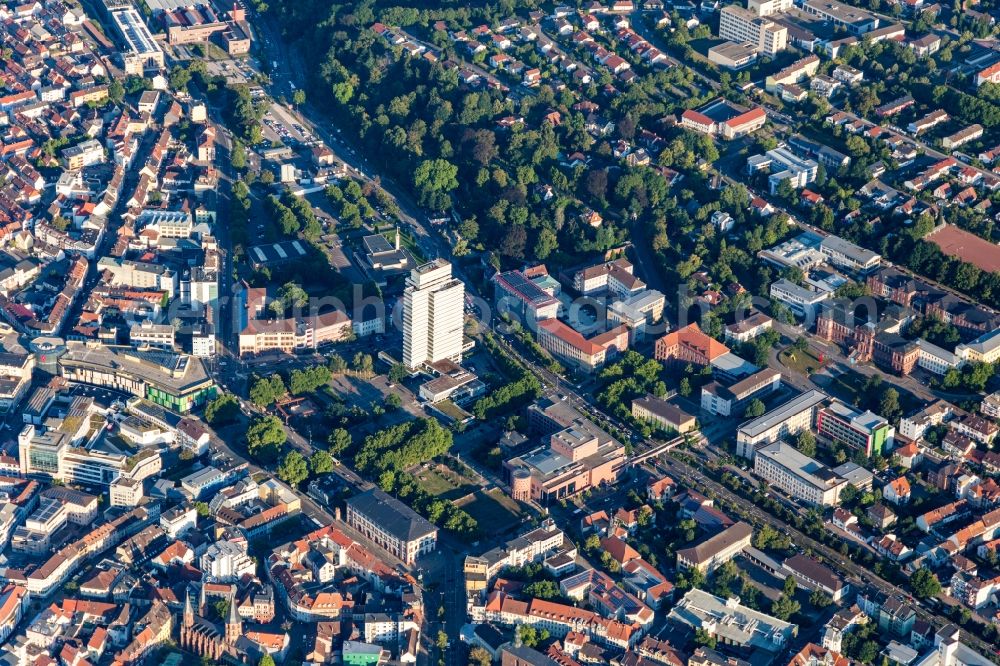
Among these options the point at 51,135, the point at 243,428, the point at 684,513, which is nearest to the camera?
the point at 684,513

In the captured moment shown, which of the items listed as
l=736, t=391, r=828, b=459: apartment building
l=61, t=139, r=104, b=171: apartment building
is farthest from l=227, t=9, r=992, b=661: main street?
l=61, t=139, r=104, b=171: apartment building

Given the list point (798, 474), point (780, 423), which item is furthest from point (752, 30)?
point (798, 474)

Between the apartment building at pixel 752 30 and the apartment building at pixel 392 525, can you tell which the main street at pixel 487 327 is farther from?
the apartment building at pixel 752 30

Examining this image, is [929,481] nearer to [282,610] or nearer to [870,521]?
[870,521]

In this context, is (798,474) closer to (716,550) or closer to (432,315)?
(716,550)

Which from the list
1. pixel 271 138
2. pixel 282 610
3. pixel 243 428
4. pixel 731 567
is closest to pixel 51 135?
pixel 271 138

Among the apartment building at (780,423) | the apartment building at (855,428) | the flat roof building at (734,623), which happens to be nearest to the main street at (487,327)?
the apartment building at (780,423)
